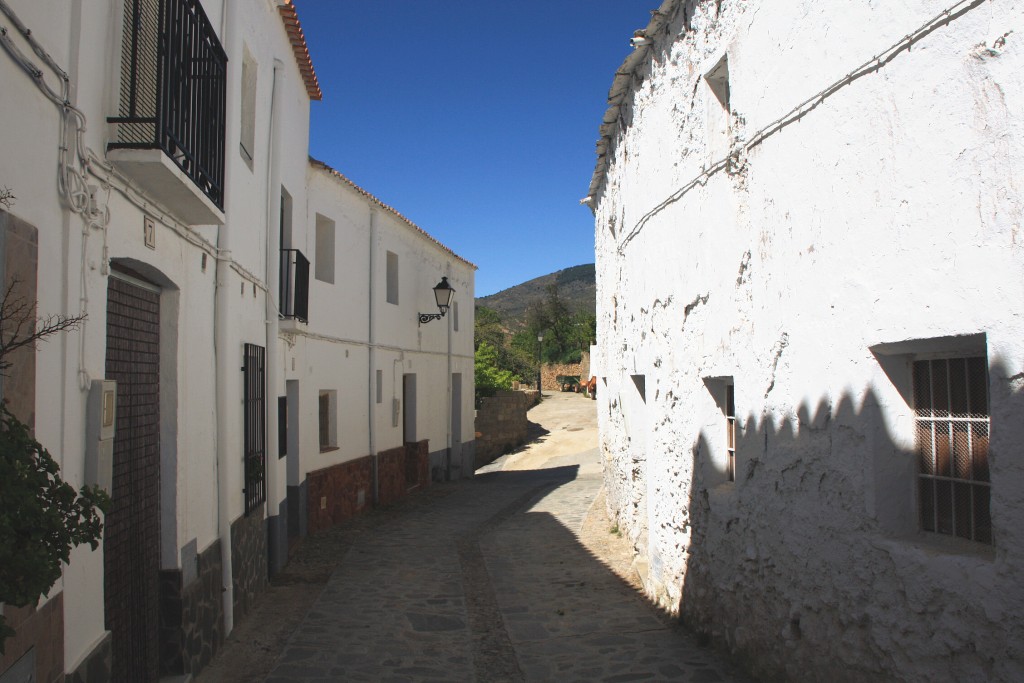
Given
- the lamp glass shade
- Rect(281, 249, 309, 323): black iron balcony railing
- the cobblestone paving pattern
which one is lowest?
the cobblestone paving pattern

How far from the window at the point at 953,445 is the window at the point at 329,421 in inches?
371

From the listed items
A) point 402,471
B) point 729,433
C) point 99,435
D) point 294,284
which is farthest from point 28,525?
point 402,471

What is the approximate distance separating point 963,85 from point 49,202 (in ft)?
13.2

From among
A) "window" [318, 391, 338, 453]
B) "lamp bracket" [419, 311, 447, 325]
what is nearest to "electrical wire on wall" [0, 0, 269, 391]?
"window" [318, 391, 338, 453]

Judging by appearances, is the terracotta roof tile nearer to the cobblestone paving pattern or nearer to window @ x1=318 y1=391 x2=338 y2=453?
window @ x1=318 y1=391 x2=338 y2=453

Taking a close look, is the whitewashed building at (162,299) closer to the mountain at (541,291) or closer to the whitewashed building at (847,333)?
the whitewashed building at (847,333)

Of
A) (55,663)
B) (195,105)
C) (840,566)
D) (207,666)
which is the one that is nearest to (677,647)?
(840,566)

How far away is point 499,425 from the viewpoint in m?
24.0

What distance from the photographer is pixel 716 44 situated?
237 inches

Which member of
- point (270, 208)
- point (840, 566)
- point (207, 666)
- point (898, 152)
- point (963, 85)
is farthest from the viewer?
point (270, 208)

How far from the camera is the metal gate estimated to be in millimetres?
4555

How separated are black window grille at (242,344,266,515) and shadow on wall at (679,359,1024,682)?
4208mm

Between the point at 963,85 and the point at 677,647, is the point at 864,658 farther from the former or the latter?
the point at 963,85

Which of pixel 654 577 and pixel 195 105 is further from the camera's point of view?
pixel 654 577
